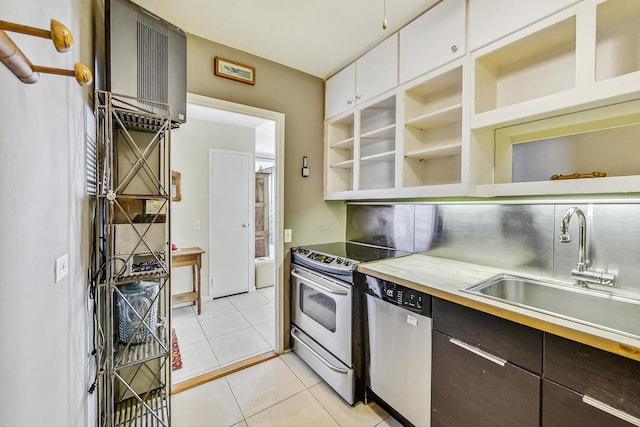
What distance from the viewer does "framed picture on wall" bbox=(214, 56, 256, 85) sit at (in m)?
2.04

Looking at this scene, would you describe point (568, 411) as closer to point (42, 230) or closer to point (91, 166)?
point (42, 230)

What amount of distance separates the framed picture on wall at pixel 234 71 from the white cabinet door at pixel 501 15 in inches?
61.1

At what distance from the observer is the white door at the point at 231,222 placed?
3676 mm

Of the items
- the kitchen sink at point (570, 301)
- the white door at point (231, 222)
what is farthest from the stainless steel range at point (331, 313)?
the white door at point (231, 222)

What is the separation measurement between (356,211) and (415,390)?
1617 mm

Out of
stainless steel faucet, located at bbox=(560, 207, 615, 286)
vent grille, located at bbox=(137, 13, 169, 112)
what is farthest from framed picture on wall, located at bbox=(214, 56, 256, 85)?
stainless steel faucet, located at bbox=(560, 207, 615, 286)

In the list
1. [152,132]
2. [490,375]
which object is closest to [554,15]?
[490,375]

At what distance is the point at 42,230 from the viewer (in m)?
0.79

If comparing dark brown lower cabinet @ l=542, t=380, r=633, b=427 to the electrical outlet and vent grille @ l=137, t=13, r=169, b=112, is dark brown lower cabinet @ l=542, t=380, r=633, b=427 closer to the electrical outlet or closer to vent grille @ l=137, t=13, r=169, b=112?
the electrical outlet

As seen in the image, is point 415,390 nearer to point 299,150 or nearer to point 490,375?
point 490,375

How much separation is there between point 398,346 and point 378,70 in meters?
1.90

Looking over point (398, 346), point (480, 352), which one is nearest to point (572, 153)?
point (480, 352)

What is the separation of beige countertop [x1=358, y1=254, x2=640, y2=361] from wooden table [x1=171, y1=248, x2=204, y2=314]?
87.7 inches

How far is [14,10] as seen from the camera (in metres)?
0.62
